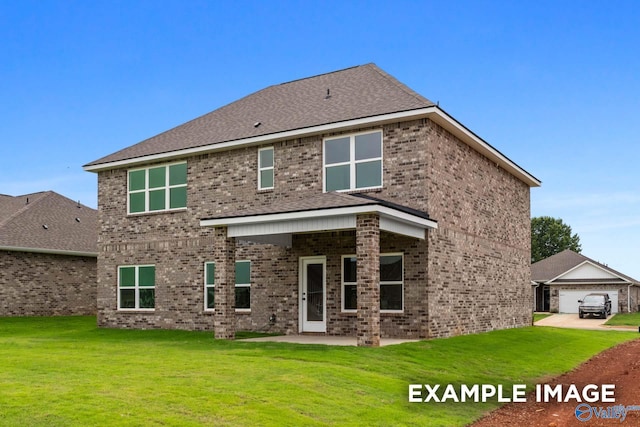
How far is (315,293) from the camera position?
20.8 metres

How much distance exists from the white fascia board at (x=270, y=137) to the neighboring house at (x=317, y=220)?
2.3 inches

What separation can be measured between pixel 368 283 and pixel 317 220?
6.88 ft

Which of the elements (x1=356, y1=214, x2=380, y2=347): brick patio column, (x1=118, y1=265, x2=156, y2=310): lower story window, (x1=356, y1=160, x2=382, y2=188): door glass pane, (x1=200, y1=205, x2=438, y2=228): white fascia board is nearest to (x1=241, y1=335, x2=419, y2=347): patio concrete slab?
(x1=356, y1=214, x2=380, y2=347): brick patio column

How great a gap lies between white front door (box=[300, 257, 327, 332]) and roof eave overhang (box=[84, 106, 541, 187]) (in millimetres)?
3988

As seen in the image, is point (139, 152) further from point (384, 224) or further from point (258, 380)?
point (258, 380)

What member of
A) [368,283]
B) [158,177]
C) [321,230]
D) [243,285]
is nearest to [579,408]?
[368,283]

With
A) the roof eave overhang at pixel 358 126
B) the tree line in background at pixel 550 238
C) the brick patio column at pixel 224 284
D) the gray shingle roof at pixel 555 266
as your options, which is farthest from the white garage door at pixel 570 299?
the brick patio column at pixel 224 284

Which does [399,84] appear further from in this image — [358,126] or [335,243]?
[335,243]

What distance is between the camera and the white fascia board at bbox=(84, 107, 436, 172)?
1912 centimetres

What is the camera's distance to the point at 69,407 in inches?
348

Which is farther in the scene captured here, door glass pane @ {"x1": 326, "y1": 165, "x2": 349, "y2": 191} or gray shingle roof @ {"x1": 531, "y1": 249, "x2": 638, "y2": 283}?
gray shingle roof @ {"x1": 531, "y1": 249, "x2": 638, "y2": 283}

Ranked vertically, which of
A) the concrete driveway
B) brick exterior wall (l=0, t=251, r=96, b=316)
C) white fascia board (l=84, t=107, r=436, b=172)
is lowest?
the concrete driveway

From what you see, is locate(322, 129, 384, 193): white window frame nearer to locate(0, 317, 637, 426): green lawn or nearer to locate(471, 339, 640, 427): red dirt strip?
locate(0, 317, 637, 426): green lawn

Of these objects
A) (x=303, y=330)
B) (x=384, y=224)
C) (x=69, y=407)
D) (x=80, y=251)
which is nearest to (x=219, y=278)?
(x=303, y=330)
